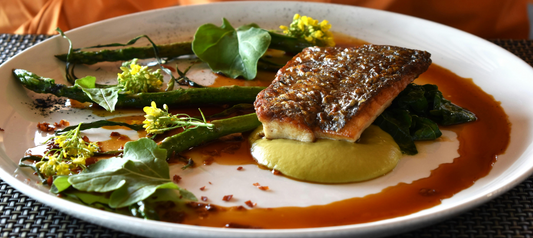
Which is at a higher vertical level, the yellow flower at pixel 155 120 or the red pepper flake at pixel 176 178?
the yellow flower at pixel 155 120

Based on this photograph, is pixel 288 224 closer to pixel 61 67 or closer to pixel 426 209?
pixel 426 209

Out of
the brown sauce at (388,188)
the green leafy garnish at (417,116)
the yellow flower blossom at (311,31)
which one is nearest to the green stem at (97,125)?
the brown sauce at (388,188)

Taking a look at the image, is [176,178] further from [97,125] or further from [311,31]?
[311,31]

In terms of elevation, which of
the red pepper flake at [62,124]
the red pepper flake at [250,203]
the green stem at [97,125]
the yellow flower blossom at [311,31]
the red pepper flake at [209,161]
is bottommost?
the red pepper flake at [62,124]

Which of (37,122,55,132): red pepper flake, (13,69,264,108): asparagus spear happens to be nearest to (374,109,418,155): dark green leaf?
(13,69,264,108): asparagus spear

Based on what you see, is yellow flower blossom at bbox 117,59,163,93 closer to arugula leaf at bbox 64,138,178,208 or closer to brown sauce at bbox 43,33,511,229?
brown sauce at bbox 43,33,511,229

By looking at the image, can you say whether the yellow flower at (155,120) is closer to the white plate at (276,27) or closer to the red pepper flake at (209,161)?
the red pepper flake at (209,161)

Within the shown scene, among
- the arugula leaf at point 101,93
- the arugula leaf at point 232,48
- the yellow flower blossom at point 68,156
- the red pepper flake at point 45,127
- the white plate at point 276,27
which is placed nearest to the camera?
the white plate at point 276,27
